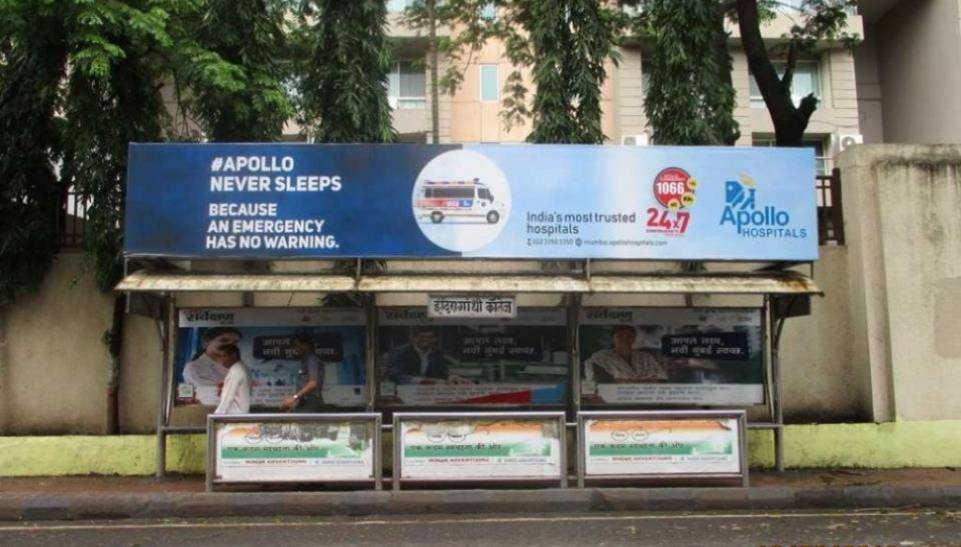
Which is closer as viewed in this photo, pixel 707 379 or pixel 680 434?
pixel 680 434

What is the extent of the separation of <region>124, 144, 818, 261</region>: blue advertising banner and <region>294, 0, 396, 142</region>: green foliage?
2.28 metres

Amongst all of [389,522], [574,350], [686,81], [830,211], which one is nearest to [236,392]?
[389,522]

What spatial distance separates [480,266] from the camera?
1134 cm

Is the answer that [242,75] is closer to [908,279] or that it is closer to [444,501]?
[444,501]

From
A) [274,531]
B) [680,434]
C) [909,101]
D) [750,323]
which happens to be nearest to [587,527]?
[680,434]

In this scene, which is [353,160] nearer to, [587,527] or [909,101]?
[587,527]

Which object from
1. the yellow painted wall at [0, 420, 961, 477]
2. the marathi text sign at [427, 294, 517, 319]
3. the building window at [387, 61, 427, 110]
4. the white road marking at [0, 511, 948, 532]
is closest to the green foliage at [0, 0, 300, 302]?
the yellow painted wall at [0, 420, 961, 477]

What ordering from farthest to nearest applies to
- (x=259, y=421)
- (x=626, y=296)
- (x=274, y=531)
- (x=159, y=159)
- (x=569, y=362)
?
1. (x=626, y=296)
2. (x=569, y=362)
3. (x=159, y=159)
4. (x=259, y=421)
5. (x=274, y=531)

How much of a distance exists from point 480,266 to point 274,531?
15.3 ft

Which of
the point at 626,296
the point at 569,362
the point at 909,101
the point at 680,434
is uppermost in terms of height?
the point at 909,101

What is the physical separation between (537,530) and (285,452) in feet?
9.73

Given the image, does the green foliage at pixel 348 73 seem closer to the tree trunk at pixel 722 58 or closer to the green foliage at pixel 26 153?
the green foliage at pixel 26 153

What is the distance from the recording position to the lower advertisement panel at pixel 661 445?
923 cm

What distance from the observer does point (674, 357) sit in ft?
36.8
